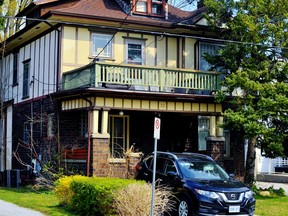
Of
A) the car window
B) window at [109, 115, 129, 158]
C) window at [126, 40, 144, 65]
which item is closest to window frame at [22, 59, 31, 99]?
window at [109, 115, 129, 158]

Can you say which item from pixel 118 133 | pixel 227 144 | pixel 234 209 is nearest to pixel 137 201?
pixel 234 209

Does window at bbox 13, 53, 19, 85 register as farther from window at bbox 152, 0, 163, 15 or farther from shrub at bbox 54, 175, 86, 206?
shrub at bbox 54, 175, 86, 206

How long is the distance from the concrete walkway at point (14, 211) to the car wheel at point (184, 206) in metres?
3.89

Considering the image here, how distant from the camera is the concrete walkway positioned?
563 inches

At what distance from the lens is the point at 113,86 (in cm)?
2112

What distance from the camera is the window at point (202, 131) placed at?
918 inches

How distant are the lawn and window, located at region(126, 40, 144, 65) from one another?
285 inches

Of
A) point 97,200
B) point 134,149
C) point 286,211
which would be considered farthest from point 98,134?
point 286,211

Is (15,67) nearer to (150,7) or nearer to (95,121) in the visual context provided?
(150,7)

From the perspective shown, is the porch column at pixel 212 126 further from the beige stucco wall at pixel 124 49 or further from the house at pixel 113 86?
the beige stucco wall at pixel 124 49

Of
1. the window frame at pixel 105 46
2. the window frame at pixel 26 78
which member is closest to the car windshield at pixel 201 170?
the window frame at pixel 105 46

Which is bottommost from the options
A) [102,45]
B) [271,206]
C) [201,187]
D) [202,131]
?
[271,206]

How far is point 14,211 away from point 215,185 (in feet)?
19.2

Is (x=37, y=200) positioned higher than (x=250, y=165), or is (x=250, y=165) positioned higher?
(x=250, y=165)
